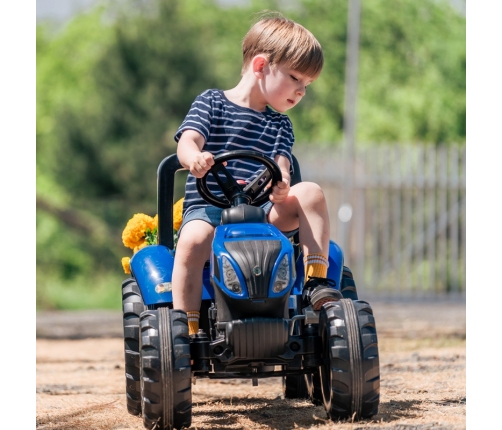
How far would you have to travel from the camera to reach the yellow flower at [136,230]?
503 centimetres

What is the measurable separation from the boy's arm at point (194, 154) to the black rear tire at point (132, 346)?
770 millimetres

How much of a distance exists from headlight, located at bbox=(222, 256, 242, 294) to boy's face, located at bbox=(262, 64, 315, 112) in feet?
3.14

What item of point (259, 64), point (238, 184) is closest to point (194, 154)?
point (238, 184)

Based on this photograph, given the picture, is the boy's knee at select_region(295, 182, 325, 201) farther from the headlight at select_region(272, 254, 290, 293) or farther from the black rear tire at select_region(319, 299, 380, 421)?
the black rear tire at select_region(319, 299, 380, 421)

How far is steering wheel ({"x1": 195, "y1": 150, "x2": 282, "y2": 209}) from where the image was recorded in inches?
152

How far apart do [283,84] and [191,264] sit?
98cm

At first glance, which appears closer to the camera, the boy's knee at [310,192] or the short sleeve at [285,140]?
the boy's knee at [310,192]

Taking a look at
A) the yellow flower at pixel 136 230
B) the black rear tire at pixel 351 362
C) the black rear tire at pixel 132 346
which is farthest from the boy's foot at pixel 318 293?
the yellow flower at pixel 136 230

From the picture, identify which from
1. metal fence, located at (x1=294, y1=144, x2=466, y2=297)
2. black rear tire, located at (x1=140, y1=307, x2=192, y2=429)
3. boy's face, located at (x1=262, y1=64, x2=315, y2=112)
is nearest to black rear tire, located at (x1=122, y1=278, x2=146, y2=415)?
black rear tire, located at (x1=140, y1=307, x2=192, y2=429)

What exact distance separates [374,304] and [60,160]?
13.6m

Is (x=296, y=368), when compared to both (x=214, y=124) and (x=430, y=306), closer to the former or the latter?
(x=214, y=124)

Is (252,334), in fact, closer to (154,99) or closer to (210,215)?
(210,215)

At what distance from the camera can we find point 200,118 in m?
4.17

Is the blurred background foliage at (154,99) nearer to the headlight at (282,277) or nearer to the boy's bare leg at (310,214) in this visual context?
the boy's bare leg at (310,214)
